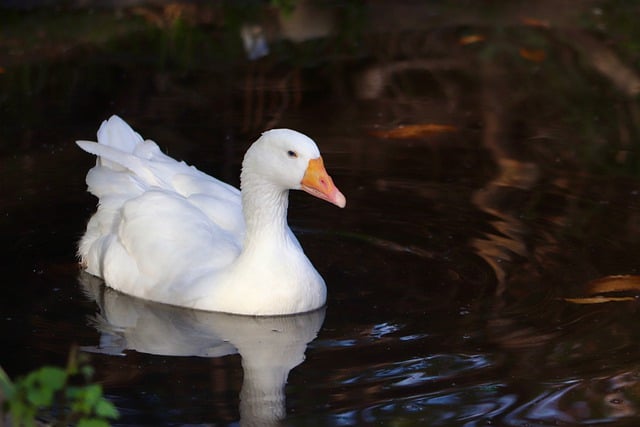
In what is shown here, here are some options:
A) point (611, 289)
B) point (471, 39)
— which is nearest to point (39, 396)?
point (611, 289)

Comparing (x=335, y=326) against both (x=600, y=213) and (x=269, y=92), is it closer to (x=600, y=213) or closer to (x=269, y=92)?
(x=600, y=213)

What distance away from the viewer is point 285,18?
517 inches

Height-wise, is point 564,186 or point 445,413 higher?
point 564,186

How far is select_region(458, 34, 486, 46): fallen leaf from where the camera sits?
40.4 feet

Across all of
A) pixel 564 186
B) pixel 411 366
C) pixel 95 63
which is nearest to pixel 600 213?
pixel 564 186

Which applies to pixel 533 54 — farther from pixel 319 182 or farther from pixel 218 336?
pixel 218 336

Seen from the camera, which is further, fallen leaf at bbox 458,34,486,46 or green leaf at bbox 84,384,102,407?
fallen leaf at bbox 458,34,486,46

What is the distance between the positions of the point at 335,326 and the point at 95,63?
601 centimetres

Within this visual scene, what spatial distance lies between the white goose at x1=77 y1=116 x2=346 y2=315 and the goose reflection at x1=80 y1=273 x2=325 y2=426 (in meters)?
0.08

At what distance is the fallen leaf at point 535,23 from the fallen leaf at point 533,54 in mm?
780

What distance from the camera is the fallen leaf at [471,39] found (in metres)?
12.3

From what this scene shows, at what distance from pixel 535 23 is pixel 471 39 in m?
0.83

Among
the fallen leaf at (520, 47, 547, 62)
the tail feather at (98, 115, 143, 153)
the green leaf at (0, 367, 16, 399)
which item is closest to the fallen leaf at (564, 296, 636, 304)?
the tail feather at (98, 115, 143, 153)

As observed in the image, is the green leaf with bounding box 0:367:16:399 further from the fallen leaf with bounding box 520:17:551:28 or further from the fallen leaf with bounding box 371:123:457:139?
the fallen leaf with bounding box 520:17:551:28
